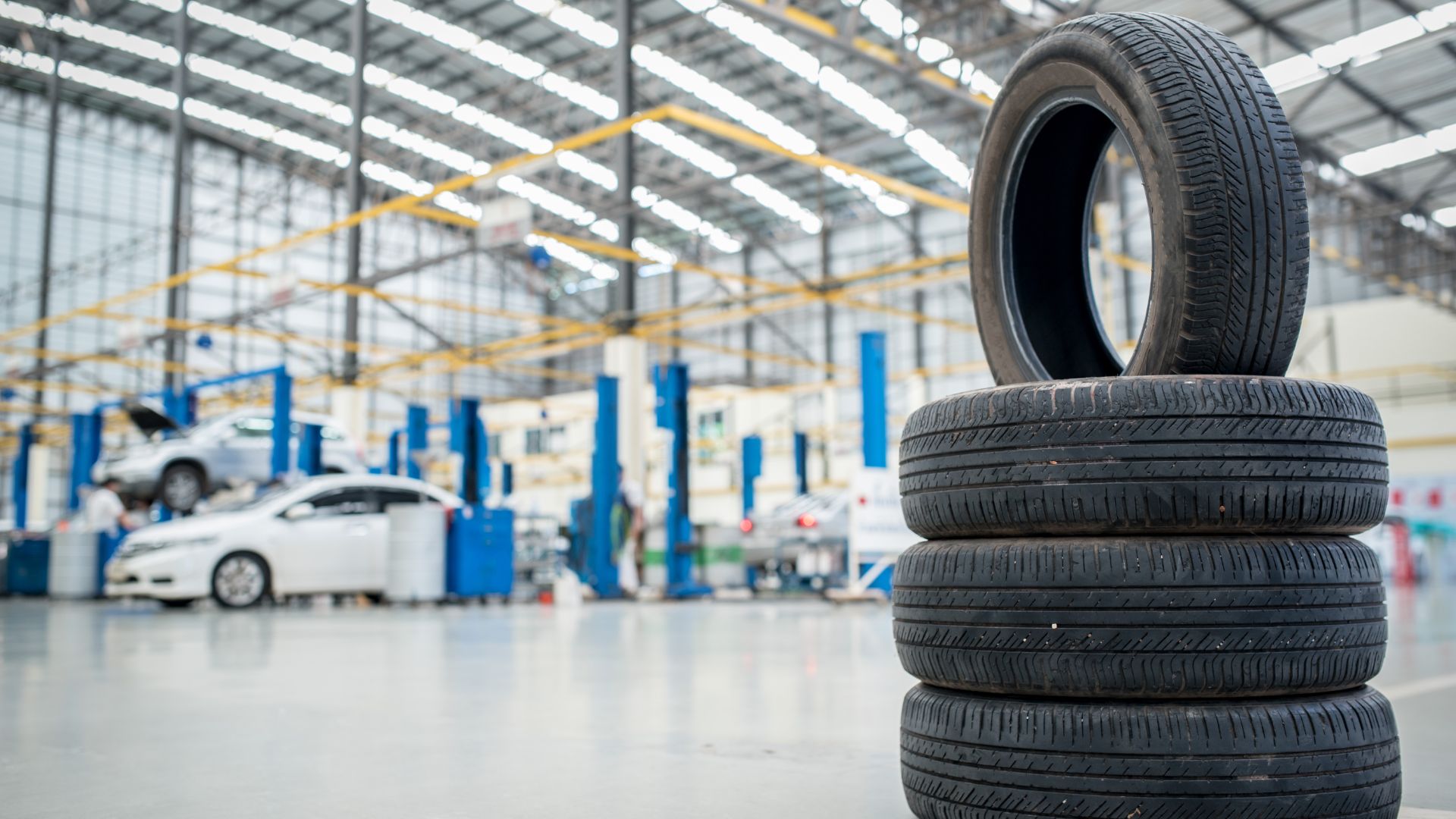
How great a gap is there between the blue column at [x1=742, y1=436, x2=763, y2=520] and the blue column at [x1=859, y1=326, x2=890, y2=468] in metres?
5.29

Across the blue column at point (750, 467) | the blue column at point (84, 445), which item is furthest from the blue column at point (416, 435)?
the blue column at point (750, 467)

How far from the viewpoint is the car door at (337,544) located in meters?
11.2

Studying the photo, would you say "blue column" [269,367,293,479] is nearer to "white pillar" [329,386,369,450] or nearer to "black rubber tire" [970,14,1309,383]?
"white pillar" [329,386,369,450]

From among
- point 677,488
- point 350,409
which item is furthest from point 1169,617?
point 350,409

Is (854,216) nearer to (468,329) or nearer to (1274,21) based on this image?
(468,329)

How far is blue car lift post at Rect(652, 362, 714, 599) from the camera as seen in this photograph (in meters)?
14.4

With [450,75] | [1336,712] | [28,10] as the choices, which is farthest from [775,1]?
[28,10]

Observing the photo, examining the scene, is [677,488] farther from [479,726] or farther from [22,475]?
[22,475]

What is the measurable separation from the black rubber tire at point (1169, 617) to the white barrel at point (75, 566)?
15.6m

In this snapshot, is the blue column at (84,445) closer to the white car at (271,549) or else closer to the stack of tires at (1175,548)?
the white car at (271,549)

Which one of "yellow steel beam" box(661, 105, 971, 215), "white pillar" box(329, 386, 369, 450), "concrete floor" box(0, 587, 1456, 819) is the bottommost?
"concrete floor" box(0, 587, 1456, 819)

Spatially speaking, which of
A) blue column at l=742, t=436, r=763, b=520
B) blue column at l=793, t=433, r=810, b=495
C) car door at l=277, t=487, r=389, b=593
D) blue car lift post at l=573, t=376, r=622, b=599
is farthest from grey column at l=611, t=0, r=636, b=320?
car door at l=277, t=487, r=389, b=593

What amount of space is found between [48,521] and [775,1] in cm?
2452

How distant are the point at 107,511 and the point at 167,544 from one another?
4607 millimetres
